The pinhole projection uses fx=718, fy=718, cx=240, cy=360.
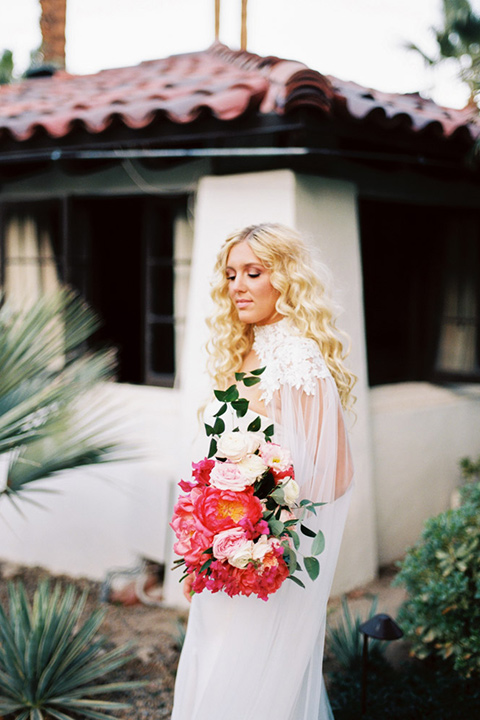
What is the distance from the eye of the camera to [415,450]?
5074mm

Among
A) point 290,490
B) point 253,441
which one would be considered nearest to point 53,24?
point 253,441

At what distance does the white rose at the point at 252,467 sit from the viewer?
75.5 inches

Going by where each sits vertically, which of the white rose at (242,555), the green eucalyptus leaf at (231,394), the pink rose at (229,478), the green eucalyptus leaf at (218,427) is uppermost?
the green eucalyptus leaf at (231,394)

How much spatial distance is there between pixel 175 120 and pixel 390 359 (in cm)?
259

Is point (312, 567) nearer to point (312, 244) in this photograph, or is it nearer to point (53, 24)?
point (312, 244)

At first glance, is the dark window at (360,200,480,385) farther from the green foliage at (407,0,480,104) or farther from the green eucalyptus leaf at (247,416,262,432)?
the green foliage at (407,0,480,104)

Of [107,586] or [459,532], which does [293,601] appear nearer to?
[459,532]

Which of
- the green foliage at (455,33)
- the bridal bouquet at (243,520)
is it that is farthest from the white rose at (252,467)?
the green foliage at (455,33)

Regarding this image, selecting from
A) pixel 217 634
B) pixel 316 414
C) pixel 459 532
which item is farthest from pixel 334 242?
pixel 217 634

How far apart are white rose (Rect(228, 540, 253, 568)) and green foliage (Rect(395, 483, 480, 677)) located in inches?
57.4

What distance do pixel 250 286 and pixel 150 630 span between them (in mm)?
2519

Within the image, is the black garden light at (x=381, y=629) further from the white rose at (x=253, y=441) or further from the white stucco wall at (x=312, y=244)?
the white stucco wall at (x=312, y=244)

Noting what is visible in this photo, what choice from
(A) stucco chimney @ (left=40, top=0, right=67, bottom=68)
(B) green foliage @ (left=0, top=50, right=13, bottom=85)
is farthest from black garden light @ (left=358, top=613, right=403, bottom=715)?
(B) green foliage @ (left=0, top=50, right=13, bottom=85)

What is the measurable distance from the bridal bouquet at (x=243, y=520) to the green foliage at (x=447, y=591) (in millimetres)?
1332
